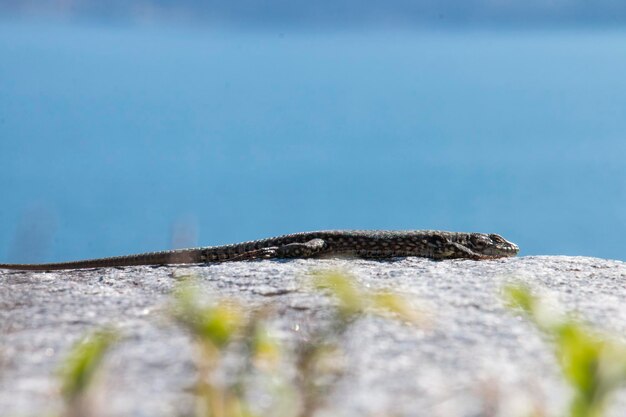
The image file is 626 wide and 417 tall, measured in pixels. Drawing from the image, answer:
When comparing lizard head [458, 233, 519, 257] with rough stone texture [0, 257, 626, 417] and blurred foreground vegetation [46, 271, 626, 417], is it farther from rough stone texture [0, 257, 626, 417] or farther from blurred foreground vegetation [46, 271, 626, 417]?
blurred foreground vegetation [46, 271, 626, 417]

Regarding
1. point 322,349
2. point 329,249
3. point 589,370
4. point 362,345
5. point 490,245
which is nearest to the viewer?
point 589,370

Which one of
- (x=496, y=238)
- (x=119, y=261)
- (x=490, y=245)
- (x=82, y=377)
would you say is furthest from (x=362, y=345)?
(x=496, y=238)

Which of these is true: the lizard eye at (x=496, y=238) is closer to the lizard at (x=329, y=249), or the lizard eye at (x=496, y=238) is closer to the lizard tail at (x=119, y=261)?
the lizard at (x=329, y=249)

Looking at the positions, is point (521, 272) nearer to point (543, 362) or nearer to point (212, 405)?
point (543, 362)

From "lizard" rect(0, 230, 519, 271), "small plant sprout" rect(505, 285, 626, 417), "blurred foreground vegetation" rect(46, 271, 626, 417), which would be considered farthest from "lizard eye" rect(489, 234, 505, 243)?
"small plant sprout" rect(505, 285, 626, 417)

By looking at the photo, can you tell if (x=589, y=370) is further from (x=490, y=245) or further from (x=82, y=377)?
(x=490, y=245)

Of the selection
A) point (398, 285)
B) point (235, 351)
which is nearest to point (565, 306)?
point (398, 285)
